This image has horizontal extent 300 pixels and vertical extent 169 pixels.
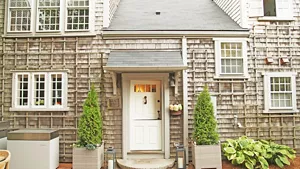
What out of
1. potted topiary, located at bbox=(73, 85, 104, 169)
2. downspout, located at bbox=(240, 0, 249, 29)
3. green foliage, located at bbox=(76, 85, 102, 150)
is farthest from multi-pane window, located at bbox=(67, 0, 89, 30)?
downspout, located at bbox=(240, 0, 249, 29)

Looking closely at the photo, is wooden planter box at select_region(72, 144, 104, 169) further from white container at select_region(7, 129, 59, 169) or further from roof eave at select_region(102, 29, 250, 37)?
roof eave at select_region(102, 29, 250, 37)

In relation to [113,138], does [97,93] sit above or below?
above

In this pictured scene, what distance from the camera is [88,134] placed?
5.53 metres

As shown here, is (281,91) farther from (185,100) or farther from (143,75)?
(143,75)

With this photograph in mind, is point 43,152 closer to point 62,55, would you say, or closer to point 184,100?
point 62,55

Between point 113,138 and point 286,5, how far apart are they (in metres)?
6.22

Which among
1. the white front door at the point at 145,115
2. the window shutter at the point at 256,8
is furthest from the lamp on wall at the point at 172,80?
the window shutter at the point at 256,8

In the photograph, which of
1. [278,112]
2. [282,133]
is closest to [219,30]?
[278,112]

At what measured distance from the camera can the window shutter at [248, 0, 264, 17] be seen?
21.7 ft

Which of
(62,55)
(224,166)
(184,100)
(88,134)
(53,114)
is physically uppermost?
(62,55)

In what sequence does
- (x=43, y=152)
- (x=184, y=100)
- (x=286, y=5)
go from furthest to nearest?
(x=286, y=5)
(x=184, y=100)
(x=43, y=152)

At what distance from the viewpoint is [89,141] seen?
5520 millimetres

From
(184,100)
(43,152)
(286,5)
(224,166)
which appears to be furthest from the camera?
(286,5)

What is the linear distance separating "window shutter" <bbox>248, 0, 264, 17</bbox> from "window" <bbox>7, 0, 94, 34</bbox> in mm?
4616
